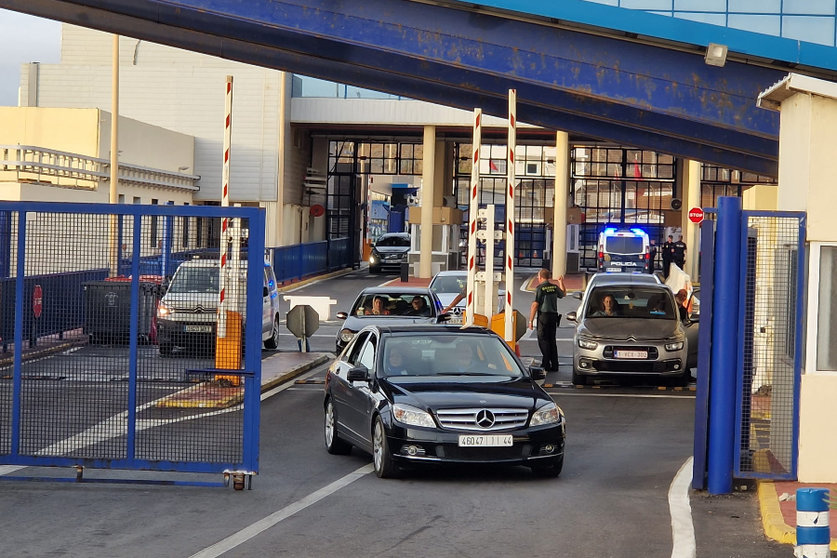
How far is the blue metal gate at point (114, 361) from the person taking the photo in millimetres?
11500

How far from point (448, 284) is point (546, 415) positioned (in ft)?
67.4

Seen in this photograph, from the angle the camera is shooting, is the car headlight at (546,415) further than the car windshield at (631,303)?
No

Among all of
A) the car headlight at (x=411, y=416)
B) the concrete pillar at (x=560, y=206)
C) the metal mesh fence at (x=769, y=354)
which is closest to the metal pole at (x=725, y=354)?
the metal mesh fence at (x=769, y=354)

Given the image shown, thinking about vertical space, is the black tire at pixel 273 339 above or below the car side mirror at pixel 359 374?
below

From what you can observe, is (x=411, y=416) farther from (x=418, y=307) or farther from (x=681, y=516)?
(x=418, y=307)

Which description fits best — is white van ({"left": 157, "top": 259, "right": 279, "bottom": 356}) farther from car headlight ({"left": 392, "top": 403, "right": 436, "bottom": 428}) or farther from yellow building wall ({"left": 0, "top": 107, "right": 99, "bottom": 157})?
yellow building wall ({"left": 0, "top": 107, "right": 99, "bottom": 157})

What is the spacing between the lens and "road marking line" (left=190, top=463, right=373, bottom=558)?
8922 millimetres

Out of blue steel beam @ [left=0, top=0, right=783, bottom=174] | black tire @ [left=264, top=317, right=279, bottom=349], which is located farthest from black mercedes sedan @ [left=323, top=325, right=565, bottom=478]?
black tire @ [left=264, top=317, right=279, bottom=349]

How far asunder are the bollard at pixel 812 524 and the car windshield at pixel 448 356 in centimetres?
603

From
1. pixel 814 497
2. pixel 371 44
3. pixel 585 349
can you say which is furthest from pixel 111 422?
pixel 585 349

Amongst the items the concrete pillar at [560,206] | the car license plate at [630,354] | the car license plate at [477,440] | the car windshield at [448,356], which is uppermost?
the concrete pillar at [560,206]

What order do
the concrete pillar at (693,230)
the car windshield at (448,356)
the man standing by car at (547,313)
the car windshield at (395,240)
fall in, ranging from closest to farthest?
1. the car windshield at (448,356)
2. the man standing by car at (547,313)
3. the concrete pillar at (693,230)
4. the car windshield at (395,240)

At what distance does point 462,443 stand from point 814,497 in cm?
490

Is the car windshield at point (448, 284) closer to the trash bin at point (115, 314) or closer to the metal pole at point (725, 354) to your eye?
the trash bin at point (115, 314)
